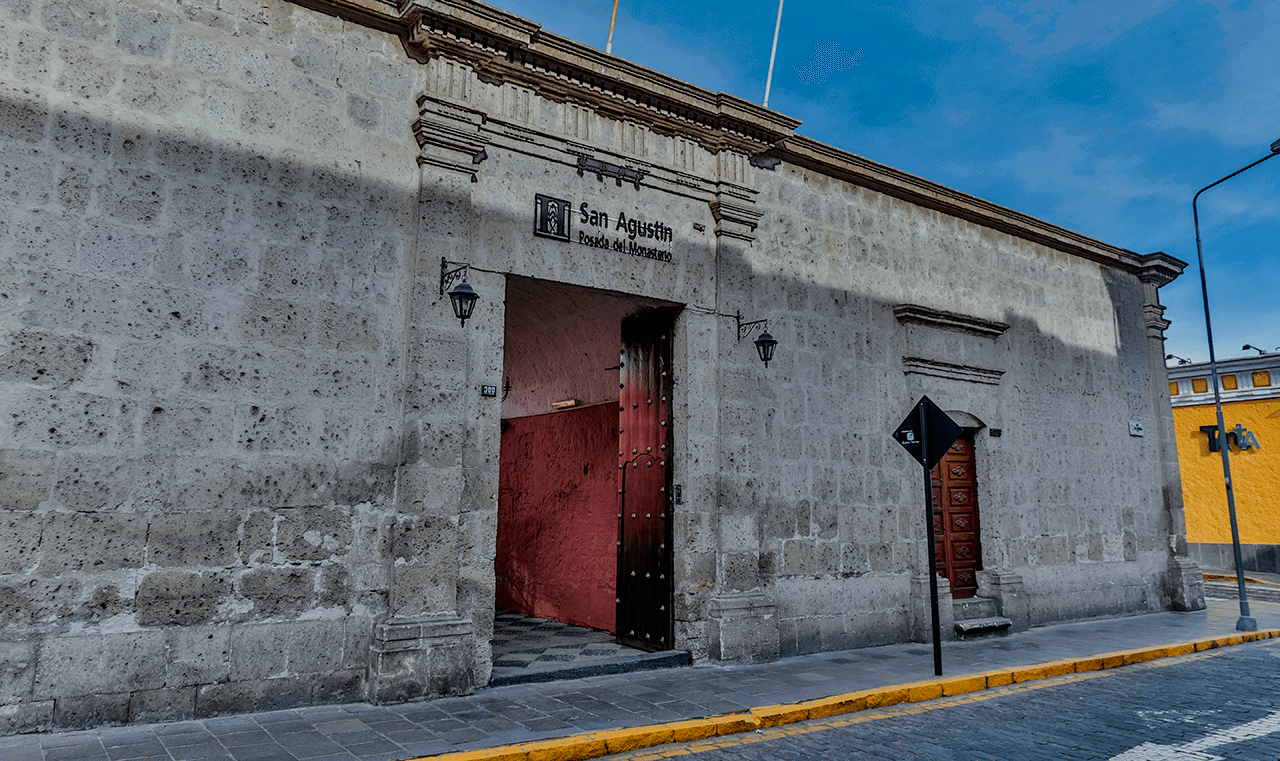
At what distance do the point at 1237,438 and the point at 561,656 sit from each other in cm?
1918

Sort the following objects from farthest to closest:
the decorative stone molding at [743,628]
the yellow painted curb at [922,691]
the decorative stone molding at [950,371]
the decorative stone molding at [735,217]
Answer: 1. the decorative stone molding at [950,371]
2. the decorative stone molding at [735,217]
3. the decorative stone molding at [743,628]
4. the yellow painted curb at [922,691]

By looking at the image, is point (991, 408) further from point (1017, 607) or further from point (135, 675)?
point (135, 675)

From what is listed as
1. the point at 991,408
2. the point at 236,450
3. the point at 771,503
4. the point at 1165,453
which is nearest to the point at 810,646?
the point at 771,503

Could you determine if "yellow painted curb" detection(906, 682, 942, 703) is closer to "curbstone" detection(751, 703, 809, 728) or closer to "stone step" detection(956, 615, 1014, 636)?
"curbstone" detection(751, 703, 809, 728)

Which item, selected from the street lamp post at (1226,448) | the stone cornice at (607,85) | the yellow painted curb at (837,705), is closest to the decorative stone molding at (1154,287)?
the street lamp post at (1226,448)

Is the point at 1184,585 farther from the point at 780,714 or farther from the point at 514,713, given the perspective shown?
the point at 514,713

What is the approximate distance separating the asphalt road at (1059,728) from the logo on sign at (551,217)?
4.29 meters

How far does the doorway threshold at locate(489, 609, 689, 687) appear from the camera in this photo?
20.9ft

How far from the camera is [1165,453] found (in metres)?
12.5

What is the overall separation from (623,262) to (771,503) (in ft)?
9.57

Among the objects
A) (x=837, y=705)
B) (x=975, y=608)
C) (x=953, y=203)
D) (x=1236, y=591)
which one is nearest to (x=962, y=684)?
(x=837, y=705)

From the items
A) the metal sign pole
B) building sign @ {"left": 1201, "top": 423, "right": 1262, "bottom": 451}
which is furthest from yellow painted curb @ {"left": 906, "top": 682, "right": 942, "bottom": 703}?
building sign @ {"left": 1201, "top": 423, "right": 1262, "bottom": 451}

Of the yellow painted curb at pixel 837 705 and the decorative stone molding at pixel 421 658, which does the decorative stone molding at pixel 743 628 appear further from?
the decorative stone molding at pixel 421 658

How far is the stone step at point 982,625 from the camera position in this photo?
876 cm
